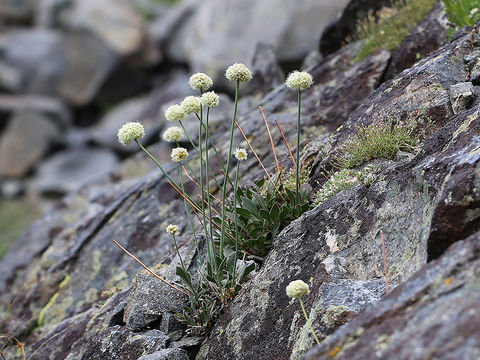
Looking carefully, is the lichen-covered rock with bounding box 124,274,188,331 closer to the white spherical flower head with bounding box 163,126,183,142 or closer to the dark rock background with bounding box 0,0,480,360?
the dark rock background with bounding box 0,0,480,360

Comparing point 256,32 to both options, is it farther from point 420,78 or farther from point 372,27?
point 420,78

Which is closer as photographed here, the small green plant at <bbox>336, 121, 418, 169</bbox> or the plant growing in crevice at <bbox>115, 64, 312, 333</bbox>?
the plant growing in crevice at <bbox>115, 64, 312, 333</bbox>

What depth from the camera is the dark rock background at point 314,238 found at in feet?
10.8

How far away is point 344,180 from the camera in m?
5.52

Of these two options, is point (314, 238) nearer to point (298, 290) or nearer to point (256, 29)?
point (298, 290)

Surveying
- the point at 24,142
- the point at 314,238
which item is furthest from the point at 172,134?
the point at 24,142

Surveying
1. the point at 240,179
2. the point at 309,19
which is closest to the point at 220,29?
the point at 309,19

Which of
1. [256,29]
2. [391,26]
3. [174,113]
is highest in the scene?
[256,29]

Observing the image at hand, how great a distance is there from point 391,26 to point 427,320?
24.2ft

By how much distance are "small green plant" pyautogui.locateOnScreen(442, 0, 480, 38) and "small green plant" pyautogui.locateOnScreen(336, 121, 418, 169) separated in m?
2.50

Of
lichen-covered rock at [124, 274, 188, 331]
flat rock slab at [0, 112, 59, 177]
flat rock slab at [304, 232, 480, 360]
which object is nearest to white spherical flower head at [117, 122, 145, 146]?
lichen-covered rock at [124, 274, 188, 331]

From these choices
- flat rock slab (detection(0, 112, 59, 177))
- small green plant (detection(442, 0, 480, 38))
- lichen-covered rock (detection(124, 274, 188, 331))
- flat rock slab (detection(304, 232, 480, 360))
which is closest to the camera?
flat rock slab (detection(304, 232, 480, 360))

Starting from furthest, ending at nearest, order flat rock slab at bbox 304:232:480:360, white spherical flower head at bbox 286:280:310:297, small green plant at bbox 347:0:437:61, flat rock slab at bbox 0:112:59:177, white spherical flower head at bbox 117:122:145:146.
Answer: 1. flat rock slab at bbox 0:112:59:177
2. small green plant at bbox 347:0:437:61
3. white spherical flower head at bbox 117:122:145:146
4. white spherical flower head at bbox 286:280:310:297
5. flat rock slab at bbox 304:232:480:360

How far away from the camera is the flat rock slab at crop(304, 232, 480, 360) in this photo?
8.92 feet
